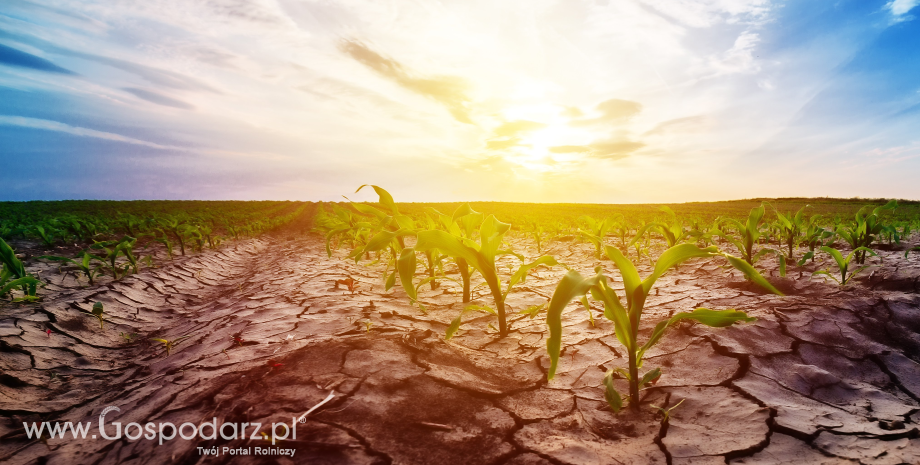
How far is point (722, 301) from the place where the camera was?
6.95 feet

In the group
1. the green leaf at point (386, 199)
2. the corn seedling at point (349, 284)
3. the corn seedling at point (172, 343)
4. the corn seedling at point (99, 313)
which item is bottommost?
the corn seedling at point (172, 343)

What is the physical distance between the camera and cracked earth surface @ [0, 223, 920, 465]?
958 mm

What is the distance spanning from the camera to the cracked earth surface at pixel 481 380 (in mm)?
958

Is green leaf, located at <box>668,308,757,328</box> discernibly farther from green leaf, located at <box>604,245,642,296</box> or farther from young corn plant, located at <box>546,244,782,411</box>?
green leaf, located at <box>604,245,642,296</box>

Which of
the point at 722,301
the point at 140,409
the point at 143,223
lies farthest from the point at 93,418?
the point at 143,223

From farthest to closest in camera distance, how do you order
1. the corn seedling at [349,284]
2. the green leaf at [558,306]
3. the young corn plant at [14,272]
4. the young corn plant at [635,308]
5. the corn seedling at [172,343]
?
1. the corn seedling at [349,284]
2. the young corn plant at [14,272]
3. the corn seedling at [172,343]
4. the young corn plant at [635,308]
5. the green leaf at [558,306]

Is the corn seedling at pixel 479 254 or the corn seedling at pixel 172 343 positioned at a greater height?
the corn seedling at pixel 479 254

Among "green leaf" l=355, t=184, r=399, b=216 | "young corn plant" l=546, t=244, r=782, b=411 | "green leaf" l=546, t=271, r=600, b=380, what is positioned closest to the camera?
"green leaf" l=546, t=271, r=600, b=380

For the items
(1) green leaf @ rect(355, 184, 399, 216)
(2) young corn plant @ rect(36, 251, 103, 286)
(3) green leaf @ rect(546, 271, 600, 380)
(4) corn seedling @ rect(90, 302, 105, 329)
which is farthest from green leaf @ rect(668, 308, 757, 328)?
(2) young corn plant @ rect(36, 251, 103, 286)

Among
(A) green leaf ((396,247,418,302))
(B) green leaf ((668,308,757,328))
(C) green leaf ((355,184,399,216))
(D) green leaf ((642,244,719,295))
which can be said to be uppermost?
(C) green leaf ((355,184,399,216))

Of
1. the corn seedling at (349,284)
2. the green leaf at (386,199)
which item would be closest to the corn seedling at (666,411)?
the green leaf at (386,199)

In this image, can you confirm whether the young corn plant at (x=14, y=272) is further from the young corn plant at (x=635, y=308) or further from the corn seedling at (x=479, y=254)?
the young corn plant at (x=635, y=308)

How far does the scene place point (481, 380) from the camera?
1.30m

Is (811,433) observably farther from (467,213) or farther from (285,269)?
(285,269)
